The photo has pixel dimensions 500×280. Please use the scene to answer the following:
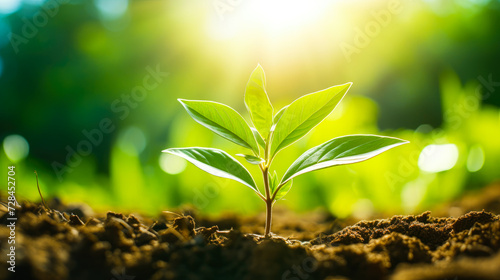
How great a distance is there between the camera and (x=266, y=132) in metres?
0.83

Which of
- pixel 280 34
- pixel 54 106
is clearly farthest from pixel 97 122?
pixel 280 34

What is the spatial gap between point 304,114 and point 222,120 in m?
0.18

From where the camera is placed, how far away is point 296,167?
807 millimetres

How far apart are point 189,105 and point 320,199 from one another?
72.5 inches

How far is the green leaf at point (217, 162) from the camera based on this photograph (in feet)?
2.55

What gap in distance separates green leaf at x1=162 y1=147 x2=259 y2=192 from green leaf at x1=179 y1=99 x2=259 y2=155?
0.05m

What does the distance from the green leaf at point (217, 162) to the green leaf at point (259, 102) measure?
0.33ft

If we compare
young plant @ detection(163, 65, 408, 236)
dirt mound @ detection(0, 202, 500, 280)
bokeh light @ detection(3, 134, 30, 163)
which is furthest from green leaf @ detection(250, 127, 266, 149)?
bokeh light @ detection(3, 134, 30, 163)

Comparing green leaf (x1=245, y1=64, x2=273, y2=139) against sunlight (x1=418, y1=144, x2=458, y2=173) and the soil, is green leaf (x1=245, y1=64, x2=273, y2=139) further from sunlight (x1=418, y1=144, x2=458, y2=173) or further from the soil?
sunlight (x1=418, y1=144, x2=458, y2=173)

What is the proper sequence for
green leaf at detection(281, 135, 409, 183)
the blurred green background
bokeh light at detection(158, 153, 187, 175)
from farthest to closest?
the blurred green background → bokeh light at detection(158, 153, 187, 175) → green leaf at detection(281, 135, 409, 183)

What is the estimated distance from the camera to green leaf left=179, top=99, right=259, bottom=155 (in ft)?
2.63

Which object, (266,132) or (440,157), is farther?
(440,157)

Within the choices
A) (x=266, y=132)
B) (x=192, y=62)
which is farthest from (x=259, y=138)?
(x=192, y=62)

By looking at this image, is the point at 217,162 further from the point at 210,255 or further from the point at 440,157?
the point at 440,157
